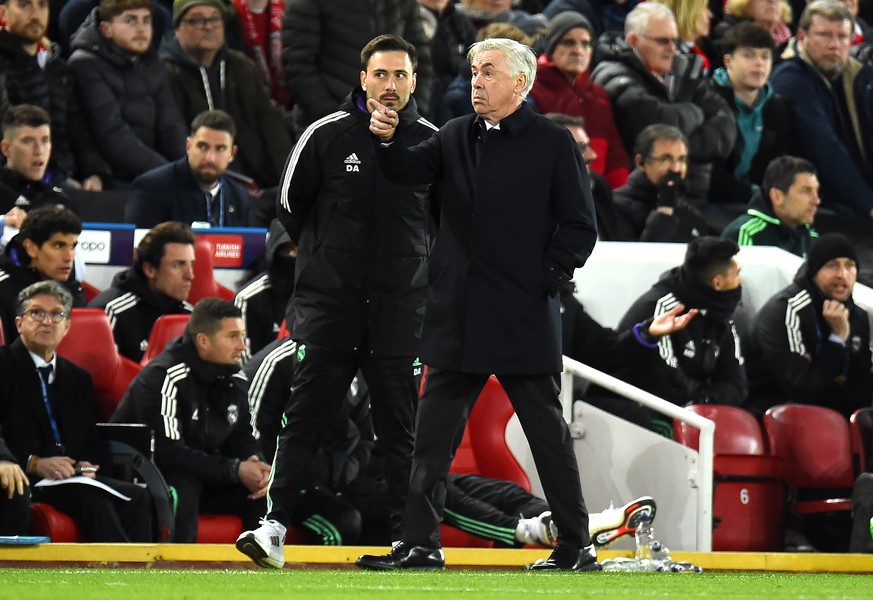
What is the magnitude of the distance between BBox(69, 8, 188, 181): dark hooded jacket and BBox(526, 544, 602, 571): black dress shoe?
5.22 m

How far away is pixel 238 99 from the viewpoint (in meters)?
12.0

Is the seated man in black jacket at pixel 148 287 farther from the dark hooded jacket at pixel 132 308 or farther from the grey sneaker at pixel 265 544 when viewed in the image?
the grey sneaker at pixel 265 544

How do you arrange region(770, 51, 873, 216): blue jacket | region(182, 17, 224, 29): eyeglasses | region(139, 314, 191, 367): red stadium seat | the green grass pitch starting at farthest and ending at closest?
region(770, 51, 873, 216): blue jacket, region(182, 17, 224, 29): eyeglasses, region(139, 314, 191, 367): red stadium seat, the green grass pitch

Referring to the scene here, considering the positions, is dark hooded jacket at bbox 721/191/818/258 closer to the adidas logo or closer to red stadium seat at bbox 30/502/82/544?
the adidas logo

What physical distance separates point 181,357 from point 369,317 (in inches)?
67.5

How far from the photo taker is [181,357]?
8.70m

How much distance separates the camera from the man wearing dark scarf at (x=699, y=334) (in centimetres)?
997

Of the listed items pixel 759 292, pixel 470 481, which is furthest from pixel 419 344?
pixel 759 292

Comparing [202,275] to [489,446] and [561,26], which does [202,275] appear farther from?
[561,26]

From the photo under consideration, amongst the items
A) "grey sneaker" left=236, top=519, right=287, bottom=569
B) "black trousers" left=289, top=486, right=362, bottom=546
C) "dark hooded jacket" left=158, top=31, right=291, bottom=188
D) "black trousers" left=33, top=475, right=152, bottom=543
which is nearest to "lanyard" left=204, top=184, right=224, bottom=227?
"dark hooded jacket" left=158, top=31, right=291, bottom=188

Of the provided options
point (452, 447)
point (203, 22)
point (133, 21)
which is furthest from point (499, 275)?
point (203, 22)

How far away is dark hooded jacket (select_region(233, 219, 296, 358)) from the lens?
9875 mm

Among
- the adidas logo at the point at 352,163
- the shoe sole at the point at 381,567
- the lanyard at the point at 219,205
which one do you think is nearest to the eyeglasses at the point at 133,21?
the lanyard at the point at 219,205

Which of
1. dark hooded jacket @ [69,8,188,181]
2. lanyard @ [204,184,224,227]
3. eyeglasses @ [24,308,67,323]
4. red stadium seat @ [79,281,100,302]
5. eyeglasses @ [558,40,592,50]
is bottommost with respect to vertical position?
red stadium seat @ [79,281,100,302]
